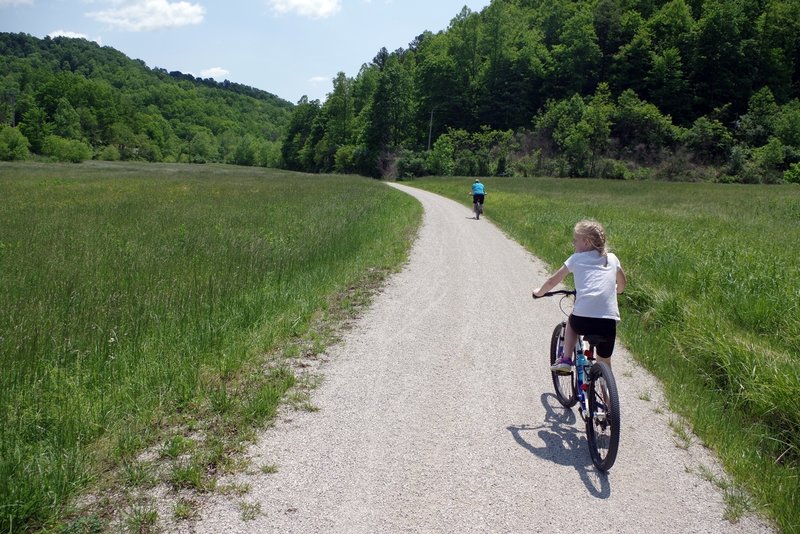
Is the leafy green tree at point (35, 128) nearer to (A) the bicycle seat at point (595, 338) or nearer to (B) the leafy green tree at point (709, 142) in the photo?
(B) the leafy green tree at point (709, 142)

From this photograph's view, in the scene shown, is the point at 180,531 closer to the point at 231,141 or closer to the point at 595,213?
the point at 595,213

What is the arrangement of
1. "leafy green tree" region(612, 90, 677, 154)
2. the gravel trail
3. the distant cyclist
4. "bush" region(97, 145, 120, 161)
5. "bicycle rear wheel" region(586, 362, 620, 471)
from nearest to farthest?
1. the gravel trail
2. "bicycle rear wheel" region(586, 362, 620, 471)
3. the distant cyclist
4. "leafy green tree" region(612, 90, 677, 154)
5. "bush" region(97, 145, 120, 161)

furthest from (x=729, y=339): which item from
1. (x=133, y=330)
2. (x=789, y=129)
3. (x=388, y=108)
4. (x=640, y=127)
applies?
(x=388, y=108)

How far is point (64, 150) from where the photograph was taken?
8712cm

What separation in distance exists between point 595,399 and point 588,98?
97.8 m

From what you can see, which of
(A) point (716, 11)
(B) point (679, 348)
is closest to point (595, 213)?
(B) point (679, 348)

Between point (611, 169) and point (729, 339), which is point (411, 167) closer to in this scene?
point (611, 169)

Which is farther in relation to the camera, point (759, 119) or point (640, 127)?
point (640, 127)

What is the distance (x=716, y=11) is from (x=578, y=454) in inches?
4207

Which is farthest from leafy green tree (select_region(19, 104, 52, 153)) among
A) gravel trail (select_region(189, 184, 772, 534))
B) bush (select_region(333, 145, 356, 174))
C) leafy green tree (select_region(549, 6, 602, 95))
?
gravel trail (select_region(189, 184, 772, 534))

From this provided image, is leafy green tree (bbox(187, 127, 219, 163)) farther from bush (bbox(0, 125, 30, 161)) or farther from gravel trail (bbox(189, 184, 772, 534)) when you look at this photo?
gravel trail (bbox(189, 184, 772, 534))

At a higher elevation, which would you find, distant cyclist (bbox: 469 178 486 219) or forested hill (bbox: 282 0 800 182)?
forested hill (bbox: 282 0 800 182)

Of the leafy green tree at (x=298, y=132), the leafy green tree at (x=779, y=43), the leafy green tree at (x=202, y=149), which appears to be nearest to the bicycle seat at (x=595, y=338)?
the leafy green tree at (x=779, y=43)

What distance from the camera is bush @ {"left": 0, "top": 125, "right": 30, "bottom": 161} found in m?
80.1
